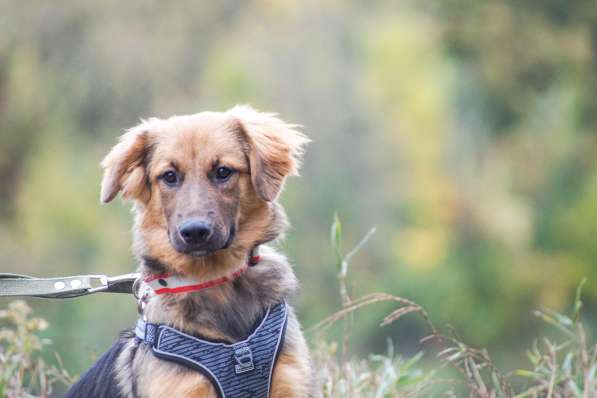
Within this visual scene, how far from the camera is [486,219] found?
42.2 metres

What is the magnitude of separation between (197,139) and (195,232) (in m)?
0.58

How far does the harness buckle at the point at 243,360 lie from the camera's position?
4.73 meters

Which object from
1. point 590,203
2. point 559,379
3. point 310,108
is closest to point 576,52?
point 590,203

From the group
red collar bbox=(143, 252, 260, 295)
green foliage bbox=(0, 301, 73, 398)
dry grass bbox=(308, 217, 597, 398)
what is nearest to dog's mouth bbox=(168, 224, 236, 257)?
red collar bbox=(143, 252, 260, 295)

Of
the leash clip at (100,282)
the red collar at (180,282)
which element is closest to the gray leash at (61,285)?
the leash clip at (100,282)

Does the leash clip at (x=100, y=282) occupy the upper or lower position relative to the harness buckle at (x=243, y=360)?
upper

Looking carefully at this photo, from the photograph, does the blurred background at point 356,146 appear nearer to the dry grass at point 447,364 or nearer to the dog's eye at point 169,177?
the dry grass at point 447,364

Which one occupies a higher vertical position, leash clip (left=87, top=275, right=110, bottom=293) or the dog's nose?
the dog's nose

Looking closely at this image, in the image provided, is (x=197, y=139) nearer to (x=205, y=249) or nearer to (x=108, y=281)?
(x=205, y=249)

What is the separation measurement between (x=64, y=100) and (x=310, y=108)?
9.08 meters

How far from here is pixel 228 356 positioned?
476 centimetres

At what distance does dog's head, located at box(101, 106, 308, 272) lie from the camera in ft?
16.7

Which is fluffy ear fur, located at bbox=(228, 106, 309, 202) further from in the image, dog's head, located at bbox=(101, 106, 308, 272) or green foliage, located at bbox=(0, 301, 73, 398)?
green foliage, located at bbox=(0, 301, 73, 398)

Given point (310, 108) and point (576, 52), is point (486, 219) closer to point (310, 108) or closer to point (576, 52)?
point (310, 108)
